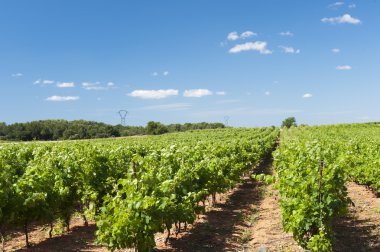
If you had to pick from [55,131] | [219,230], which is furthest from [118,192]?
[55,131]

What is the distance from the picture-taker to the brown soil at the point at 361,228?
9.18 meters

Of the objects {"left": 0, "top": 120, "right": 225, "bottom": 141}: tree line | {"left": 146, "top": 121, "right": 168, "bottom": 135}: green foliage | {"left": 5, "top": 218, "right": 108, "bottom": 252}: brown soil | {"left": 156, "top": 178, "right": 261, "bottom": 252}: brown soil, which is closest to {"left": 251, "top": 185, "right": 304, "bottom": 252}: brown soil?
{"left": 156, "top": 178, "right": 261, "bottom": 252}: brown soil

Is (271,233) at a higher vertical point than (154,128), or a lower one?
lower

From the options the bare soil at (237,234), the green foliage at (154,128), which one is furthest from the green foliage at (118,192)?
the green foliage at (154,128)

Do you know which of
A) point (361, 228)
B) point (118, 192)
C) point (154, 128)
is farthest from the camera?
point (154, 128)

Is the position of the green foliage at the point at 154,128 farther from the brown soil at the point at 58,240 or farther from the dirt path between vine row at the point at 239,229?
the brown soil at the point at 58,240

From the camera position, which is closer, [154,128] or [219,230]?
[219,230]

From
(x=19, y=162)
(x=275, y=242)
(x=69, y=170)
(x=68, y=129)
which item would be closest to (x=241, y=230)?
(x=275, y=242)

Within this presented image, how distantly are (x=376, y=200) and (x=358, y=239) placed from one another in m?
5.30

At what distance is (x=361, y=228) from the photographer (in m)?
10.6

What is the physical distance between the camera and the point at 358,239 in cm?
970

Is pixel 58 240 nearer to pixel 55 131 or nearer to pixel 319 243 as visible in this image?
pixel 319 243

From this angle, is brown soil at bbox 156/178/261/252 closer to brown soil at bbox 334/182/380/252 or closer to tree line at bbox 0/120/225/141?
brown soil at bbox 334/182/380/252

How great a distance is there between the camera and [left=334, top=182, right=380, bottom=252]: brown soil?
9184 mm
